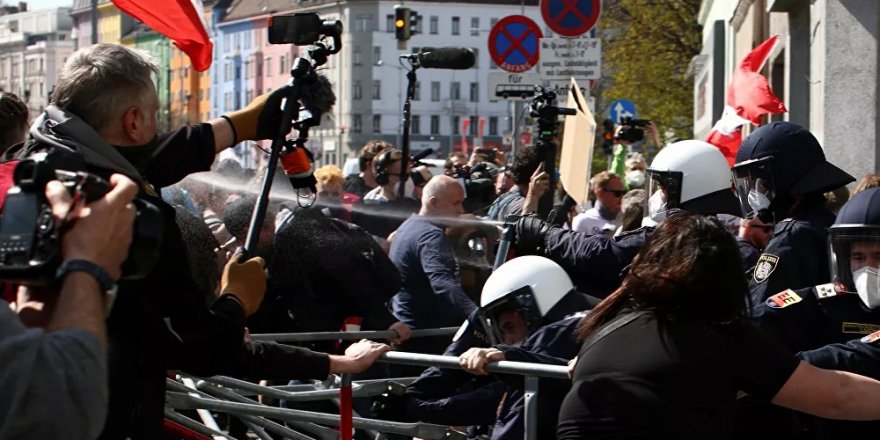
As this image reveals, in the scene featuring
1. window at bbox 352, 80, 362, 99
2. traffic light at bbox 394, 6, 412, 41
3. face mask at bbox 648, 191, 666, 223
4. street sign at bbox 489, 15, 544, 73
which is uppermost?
window at bbox 352, 80, 362, 99

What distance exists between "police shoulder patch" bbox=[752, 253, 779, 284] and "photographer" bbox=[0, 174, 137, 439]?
8.91 ft

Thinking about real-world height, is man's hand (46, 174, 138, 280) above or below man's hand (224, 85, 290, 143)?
below

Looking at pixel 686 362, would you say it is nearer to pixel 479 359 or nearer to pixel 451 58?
pixel 479 359

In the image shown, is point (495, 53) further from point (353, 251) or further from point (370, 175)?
point (353, 251)

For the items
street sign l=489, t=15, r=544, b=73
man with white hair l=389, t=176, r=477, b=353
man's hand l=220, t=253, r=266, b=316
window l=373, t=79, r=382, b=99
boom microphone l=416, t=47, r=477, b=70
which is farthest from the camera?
window l=373, t=79, r=382, b=99

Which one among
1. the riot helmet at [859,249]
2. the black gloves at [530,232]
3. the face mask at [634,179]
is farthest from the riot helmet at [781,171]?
the face mask at [634,179]

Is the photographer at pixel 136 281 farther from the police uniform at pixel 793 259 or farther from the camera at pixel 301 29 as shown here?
the police uniform at pixel 793 259

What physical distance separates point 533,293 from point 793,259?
98 centimetres

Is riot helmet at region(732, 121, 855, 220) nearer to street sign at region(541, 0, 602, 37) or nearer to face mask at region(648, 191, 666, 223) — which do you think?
face mask at region(648, 191, 666, 223)

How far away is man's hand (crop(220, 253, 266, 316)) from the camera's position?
13.2 feet

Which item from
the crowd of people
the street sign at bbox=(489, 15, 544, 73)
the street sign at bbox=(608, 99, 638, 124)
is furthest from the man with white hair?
the street sign at bbox=(608, 99, 638, 124)

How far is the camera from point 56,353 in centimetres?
261

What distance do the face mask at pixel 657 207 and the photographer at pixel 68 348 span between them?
11.6ft

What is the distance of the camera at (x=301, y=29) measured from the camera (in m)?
5.30
